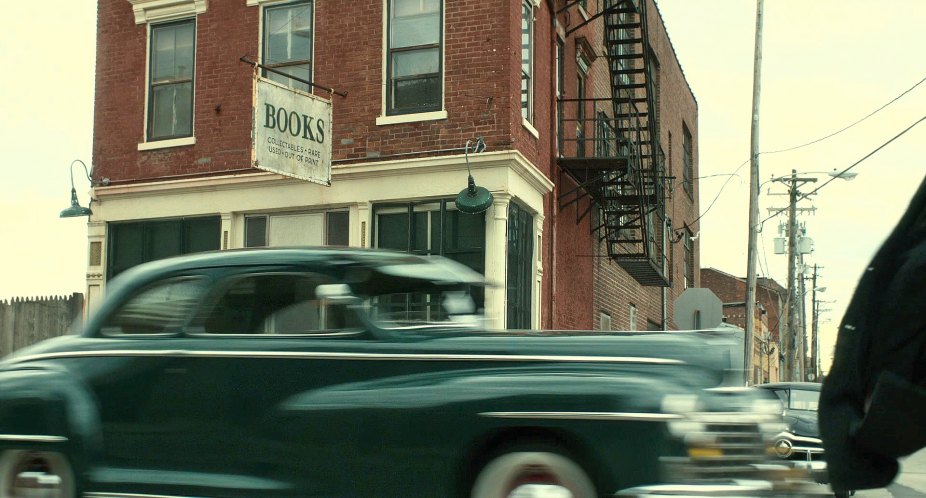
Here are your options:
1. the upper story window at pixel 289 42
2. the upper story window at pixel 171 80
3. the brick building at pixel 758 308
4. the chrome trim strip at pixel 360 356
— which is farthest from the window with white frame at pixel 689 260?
the chrome trim strip at pixel 360 356

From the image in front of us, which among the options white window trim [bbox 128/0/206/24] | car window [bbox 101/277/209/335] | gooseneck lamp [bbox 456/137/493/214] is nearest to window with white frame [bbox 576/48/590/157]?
gooseneck lamp [bbox 456/137/493/214]

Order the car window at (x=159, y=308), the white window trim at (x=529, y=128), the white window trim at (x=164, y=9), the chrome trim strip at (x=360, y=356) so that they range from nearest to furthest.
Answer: the chrome trim strip at (x=360, y=356)
the car window at (x=159, y=308)
the white window trim at (x=529, y=128)
the white window trim at (x=164, y=9)

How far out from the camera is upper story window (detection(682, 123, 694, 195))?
36781 mm

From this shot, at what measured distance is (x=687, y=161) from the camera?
37.8 meters

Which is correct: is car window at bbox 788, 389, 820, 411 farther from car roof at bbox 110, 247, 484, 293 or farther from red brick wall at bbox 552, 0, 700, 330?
car roof at bbox 110, 247, 484, 293

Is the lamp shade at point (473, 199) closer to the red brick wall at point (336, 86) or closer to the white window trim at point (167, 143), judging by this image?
the red brick wall at point (336, 86)

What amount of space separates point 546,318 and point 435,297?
12.0m

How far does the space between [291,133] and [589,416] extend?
11.1 m

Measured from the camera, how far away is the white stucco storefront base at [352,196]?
642 inches

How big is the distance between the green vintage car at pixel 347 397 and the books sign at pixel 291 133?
329 inches

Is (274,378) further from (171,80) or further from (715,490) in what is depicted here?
(171,80)

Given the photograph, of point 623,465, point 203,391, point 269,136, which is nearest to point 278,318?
point 203,391

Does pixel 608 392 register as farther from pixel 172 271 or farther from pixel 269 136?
pixel 269 136

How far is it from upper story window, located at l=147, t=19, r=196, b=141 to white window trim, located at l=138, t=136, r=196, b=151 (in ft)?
0.46
